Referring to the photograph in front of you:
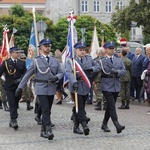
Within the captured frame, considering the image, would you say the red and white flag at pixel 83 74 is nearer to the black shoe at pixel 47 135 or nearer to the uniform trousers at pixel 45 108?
the uniform trousers at pixel 45 108

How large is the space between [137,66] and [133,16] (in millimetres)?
18629

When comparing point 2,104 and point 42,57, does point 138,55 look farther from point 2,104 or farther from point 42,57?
point 42,57

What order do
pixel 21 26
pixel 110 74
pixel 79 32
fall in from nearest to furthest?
1. pixel 110 74
2. pixel 21 26
3. pixel 79 32

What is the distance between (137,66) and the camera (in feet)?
52.7

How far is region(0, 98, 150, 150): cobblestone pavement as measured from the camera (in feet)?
28.7

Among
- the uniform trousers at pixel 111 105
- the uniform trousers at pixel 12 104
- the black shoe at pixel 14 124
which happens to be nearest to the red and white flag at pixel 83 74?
the uniform trousers at pixel 111 105

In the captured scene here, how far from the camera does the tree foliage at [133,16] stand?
33469 millimetres

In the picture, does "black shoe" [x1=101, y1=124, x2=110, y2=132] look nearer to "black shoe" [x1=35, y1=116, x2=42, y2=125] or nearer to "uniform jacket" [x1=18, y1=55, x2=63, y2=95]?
"uniform jacket" [x1=18, y1=55, x2=63, y2=95]

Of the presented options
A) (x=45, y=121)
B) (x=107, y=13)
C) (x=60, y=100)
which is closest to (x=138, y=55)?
(x=60, y=100)

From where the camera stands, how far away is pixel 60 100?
16.2m

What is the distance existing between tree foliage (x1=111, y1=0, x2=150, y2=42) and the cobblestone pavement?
21152 millimetres

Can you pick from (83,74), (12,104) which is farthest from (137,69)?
(83,74)

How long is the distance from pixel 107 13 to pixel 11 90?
6856cm

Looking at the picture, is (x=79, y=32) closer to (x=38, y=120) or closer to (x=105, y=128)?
(x=38, y=120)
